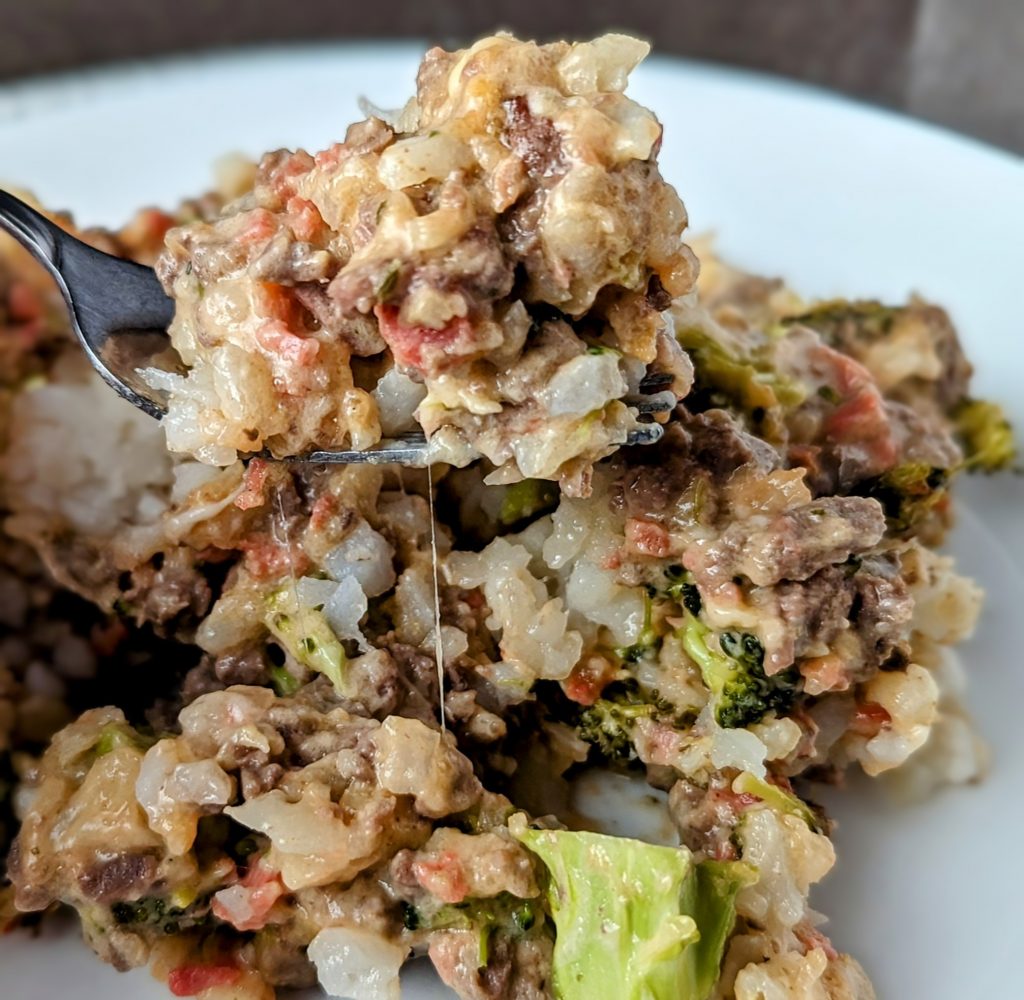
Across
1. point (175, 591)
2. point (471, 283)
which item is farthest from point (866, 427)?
point (175, 591)

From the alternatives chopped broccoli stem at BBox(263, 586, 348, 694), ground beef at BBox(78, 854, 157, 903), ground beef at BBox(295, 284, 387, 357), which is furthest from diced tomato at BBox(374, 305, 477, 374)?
ground beef at BBox(78, 854, 157, 903)

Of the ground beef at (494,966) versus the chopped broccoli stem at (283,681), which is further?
the chopped broccoli stem at (283,681)

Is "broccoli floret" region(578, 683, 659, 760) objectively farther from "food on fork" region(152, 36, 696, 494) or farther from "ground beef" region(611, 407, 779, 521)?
"food on fork" region(152, 36, 696, 494)

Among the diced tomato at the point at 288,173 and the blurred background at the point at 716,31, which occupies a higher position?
the diced tomato at the point at 288,173

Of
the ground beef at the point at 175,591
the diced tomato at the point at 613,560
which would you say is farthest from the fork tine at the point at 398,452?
the ground beef at the point at 175,591

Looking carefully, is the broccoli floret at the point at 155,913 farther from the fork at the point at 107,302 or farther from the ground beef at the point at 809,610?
the ground beef at the point at 809,610

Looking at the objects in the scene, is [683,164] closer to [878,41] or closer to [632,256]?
[632,256]
